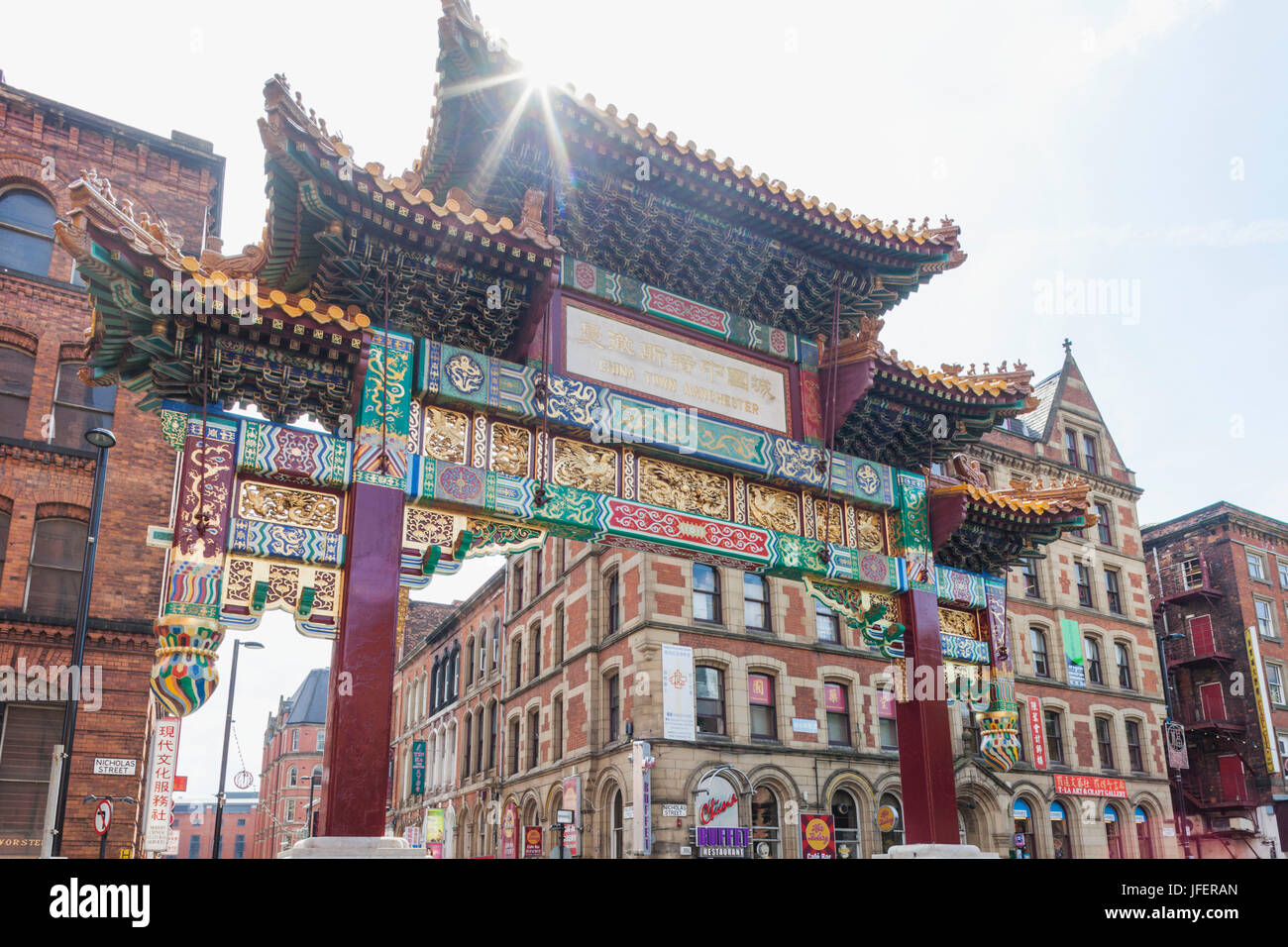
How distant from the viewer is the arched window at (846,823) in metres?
28.7

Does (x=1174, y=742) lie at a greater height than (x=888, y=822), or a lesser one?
greater

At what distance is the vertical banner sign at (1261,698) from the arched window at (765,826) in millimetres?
25185

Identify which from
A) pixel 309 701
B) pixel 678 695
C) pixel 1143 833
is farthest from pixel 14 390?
pixel 309 701

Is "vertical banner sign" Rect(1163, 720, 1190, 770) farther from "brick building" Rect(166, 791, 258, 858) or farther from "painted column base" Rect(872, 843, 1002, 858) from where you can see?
"brick building" Rect(166, 791, 258, 858)

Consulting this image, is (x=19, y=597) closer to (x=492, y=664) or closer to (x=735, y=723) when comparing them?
(x=735, y=723)

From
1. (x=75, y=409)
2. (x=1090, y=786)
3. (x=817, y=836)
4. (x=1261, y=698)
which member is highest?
(x=75, y=409)

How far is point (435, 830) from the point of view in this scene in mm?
43031

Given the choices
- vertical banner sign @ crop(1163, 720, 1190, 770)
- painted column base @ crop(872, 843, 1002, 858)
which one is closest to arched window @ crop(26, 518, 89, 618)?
painted column base @ crop(872, 843, 1002, 858)

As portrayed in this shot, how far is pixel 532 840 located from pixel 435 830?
542 inches

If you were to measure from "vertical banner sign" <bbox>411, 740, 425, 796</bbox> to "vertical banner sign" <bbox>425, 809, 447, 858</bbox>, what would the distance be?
3.74m

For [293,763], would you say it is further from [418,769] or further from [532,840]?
[532,840]

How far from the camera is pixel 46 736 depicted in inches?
794
